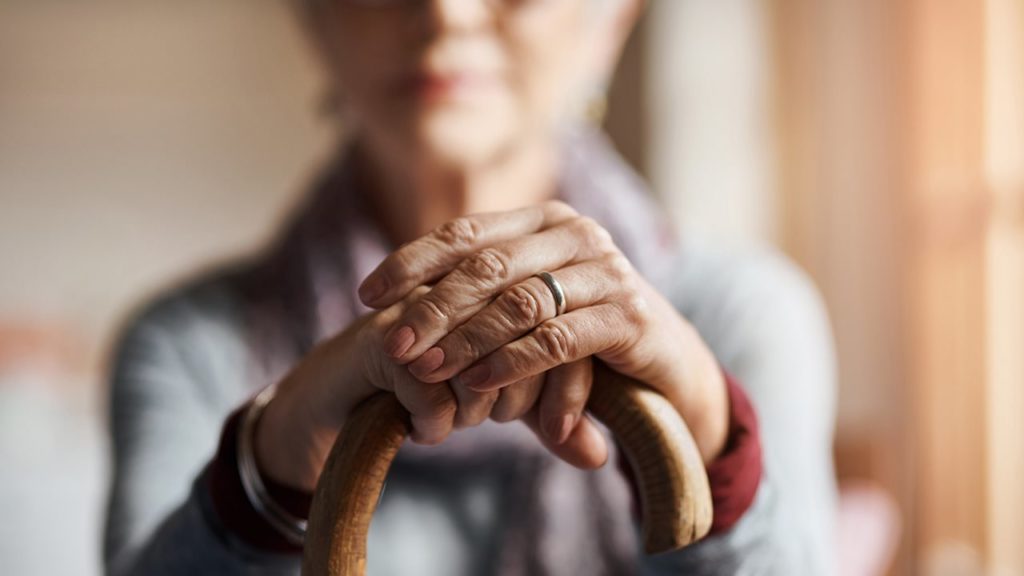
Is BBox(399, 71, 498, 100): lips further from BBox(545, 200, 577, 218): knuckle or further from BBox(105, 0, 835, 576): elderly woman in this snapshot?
BBox(545, 200, 577, 218): knuckle

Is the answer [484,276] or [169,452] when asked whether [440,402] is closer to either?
[484,276]

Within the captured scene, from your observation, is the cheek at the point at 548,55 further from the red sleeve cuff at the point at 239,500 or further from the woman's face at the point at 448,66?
the red sleeve cuff at the point at 239,500

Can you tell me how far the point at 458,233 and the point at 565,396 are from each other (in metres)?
0.07

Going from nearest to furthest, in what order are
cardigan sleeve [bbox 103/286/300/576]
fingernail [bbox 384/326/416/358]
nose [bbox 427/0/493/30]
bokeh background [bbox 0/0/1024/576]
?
fingernail [bbox 384/326/416/358], cardigan sleeve [bbox 103/286/300/576], nose [bbox 427/0/493/30], bokeh background [bbox 0/0/1024/576]

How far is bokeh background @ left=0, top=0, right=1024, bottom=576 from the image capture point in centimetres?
164

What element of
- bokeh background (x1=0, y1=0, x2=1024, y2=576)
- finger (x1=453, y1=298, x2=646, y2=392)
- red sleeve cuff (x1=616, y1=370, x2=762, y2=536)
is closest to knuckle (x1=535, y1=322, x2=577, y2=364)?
finger (x1=453, y1=298, x2=646, y2=392)

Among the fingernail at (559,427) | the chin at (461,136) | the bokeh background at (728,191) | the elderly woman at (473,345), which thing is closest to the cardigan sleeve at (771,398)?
the elderly woman at (473,345)

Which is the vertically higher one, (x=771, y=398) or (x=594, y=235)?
(x=594, y=235)

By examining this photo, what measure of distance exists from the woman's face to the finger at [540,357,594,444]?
331mm

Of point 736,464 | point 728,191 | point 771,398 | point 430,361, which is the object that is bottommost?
point 728,191

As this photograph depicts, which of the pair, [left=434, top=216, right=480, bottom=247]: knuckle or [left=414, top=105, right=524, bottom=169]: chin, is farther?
[left=414, top=105, right=524, bottom=169]: chin

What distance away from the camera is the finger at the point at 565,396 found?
0.36 metres

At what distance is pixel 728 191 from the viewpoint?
2.33m

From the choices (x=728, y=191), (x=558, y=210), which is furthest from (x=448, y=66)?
(x=728, y=191)
